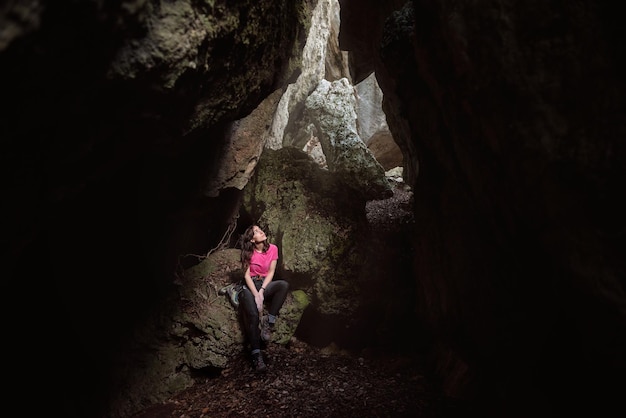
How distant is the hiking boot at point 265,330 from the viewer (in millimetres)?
6918

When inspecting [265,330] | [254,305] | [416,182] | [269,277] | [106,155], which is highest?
[106,155]

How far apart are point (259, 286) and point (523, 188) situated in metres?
4.90

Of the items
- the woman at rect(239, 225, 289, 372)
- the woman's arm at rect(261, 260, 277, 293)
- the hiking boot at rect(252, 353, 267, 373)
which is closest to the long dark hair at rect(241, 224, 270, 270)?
the woman at rect(239, 225, 289, 372)

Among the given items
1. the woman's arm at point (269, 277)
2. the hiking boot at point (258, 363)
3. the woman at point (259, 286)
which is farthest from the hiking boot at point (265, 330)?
the woman's arm at point (269, 277)

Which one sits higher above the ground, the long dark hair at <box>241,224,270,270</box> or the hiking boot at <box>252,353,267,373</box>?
the long dark hair at <box>241,224,270,270</box>

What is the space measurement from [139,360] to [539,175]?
672 centimetres

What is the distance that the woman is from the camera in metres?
6.85

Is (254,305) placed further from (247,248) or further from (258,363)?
(247,248)

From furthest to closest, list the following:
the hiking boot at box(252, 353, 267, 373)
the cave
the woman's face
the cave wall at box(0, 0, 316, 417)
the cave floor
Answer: the woman's face, the hiking boot at box(252, 353, 267, 373), the cave floor, the cave, the cave wall at box(0, 0, 316, 417)

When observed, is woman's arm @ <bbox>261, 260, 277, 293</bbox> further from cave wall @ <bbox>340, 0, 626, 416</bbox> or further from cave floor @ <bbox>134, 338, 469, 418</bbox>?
cave wall @ <bbox>340, 0, 626, 416</bbox>

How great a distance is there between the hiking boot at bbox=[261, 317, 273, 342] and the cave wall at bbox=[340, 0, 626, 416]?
324 centimetres

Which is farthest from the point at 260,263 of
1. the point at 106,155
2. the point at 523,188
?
the point at 523,188

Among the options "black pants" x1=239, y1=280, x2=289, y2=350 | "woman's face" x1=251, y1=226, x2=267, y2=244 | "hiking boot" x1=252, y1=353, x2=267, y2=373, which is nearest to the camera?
"hiking boot" x1=252, y1=353, x2=267, y2=373

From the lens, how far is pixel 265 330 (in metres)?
7.00
